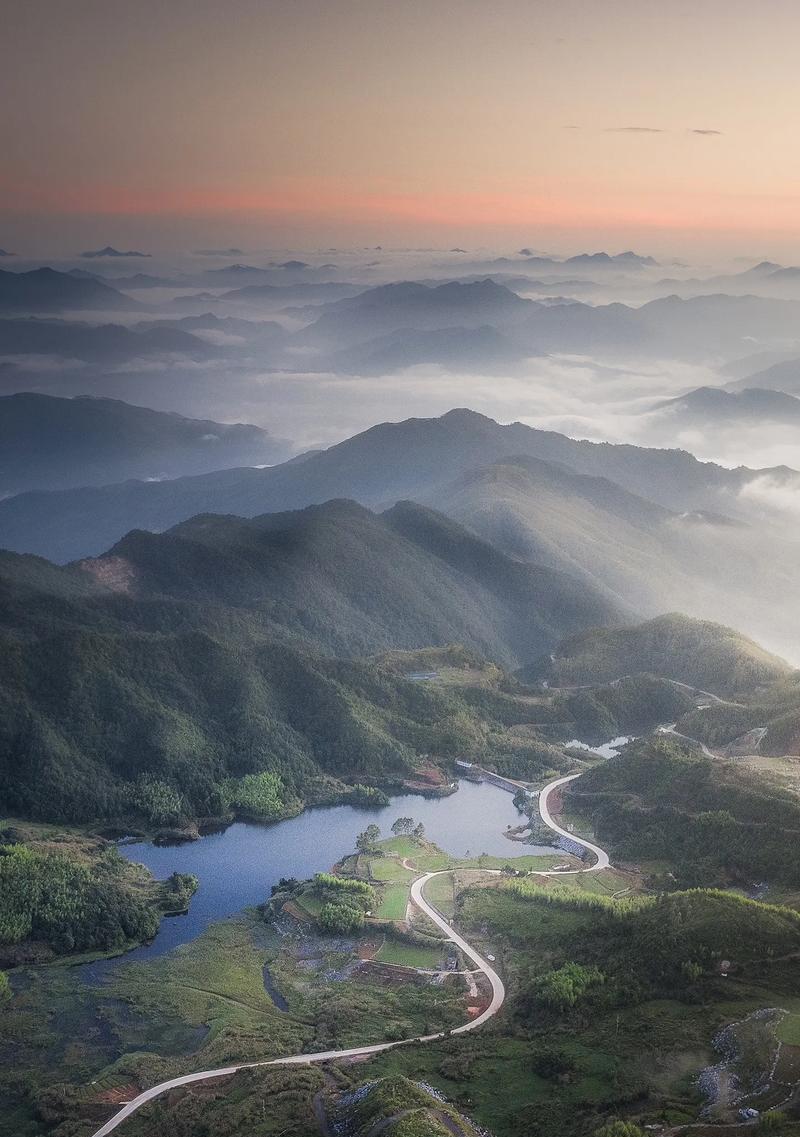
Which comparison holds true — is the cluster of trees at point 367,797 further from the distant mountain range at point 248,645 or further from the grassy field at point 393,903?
the grassy field at point 393,903

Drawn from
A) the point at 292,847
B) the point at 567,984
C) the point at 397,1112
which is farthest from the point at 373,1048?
the point at 292,847

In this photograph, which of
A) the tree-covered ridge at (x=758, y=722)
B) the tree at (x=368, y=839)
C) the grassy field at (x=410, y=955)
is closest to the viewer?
the grassy field at (x=410, y=955)

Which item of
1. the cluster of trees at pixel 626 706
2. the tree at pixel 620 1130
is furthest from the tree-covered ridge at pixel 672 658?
the tree at pixel 620 1130

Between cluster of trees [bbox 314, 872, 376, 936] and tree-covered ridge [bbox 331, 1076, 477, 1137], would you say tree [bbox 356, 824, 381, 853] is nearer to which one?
cluster of trees [bbox 314, 872, 376, 936]

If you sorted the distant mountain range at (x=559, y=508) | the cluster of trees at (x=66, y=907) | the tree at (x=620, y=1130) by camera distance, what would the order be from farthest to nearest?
the distant mountain range at (x=559, y=508) < the cluster of trees at (x=66, y=907) < the tree at (x=620, y=1130)

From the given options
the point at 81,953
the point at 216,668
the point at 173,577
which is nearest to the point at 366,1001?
the point at 81,953
